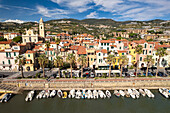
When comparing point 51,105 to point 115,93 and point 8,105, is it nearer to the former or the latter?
point 8,105

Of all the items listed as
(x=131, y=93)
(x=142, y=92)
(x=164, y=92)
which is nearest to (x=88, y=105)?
(x=131, y=93)

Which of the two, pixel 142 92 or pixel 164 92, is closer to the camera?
pixel 164 92

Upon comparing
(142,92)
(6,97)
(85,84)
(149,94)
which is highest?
(85,84)

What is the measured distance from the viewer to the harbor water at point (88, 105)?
36166 millimetres

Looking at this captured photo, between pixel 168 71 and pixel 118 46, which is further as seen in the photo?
pixel 118 46

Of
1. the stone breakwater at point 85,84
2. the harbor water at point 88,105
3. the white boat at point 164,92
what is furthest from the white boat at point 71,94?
the white boat at point 164,92

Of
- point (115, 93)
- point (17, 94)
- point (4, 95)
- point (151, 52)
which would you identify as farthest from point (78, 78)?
point (151, 52)

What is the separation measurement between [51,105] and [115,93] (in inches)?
868

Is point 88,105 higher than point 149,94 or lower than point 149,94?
lower

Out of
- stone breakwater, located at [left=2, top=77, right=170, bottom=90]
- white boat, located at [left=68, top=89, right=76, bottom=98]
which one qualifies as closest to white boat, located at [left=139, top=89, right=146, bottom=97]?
stone breakwater, located at [left=2, top=77, right=170, bottom=90]

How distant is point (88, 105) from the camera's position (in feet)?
125

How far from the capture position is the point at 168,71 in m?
55.0

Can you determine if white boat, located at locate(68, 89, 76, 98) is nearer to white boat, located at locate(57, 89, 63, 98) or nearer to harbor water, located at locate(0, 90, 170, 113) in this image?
harbor water, located at locate(0, 90, 170, 113)

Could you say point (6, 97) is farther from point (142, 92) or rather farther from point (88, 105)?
point (142, 92)
